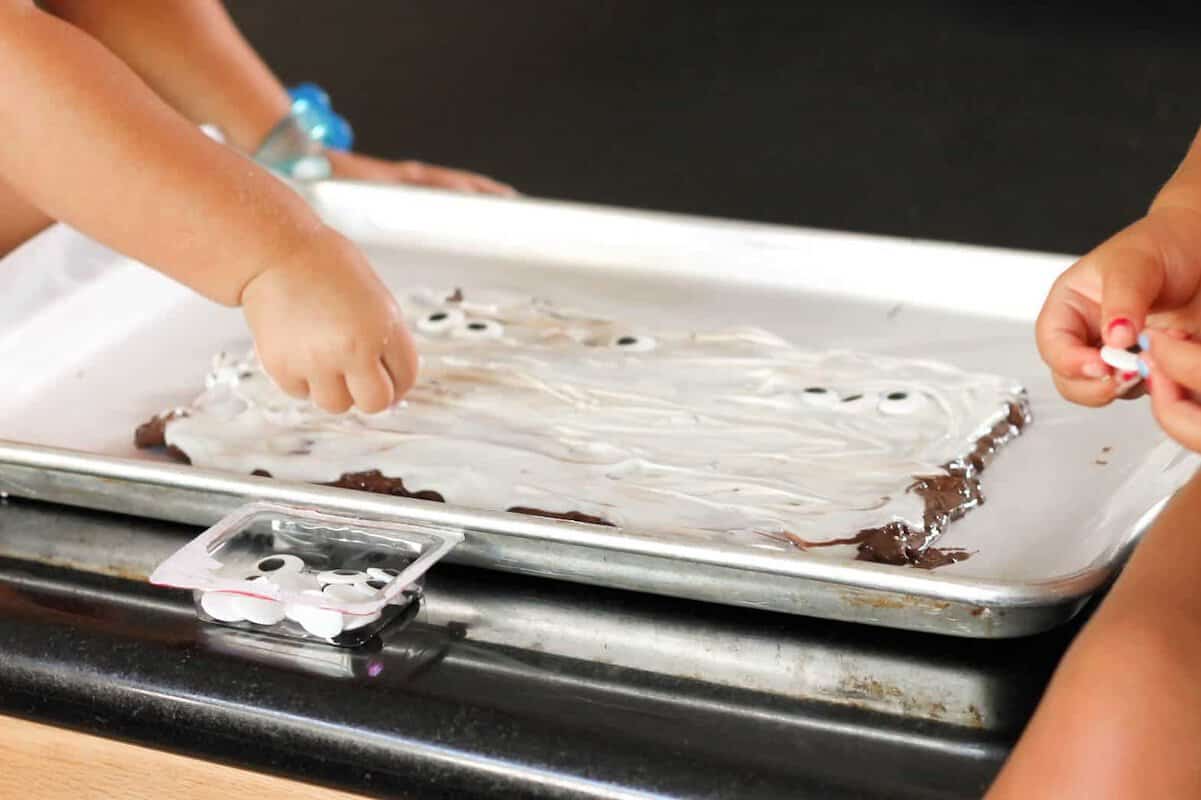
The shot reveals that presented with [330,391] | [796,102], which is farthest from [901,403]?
[796,102]

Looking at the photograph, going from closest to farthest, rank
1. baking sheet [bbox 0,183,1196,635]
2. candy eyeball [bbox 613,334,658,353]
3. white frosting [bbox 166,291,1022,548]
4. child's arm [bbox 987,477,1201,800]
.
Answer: child's arm [bbox 987,477,1201,800] < baking sheet [bbox 0,183,1196,635] < white frosting [bbox 166,291,1022,548] < candy eyeball [bbox 613,334,658,353]

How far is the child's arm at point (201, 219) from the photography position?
0.73m

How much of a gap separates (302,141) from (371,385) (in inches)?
17.5

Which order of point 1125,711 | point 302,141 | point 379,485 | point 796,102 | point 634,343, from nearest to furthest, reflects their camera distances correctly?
point 1125,711, point 379,485, point 634,343, point 302,141, point 796,102

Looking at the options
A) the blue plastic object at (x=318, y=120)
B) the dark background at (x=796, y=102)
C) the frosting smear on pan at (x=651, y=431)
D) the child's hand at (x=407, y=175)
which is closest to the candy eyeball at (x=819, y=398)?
the frosting smear on pan at (x=651, y=431)

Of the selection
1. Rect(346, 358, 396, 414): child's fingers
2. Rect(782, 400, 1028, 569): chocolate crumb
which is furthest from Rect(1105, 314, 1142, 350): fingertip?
Rect(346, 358, 396, 414): child's fingers

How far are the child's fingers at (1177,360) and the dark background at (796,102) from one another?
43.7 inches

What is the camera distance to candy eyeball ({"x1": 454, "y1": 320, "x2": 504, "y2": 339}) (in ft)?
2.91

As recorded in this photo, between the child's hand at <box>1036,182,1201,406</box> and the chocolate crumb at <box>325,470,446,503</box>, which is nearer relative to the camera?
the child's hand at <box>1036,182,1201,406</box>

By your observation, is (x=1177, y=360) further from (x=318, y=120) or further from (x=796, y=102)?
(x=796, y=102)

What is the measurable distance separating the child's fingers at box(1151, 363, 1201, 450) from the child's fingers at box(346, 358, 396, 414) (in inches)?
13.5

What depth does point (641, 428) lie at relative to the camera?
77cm

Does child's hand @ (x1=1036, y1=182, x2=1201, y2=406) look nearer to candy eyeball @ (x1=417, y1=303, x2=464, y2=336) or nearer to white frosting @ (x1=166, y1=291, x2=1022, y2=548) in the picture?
white frosting @ (x1=166, y1=291, x2=1022, y2=548)

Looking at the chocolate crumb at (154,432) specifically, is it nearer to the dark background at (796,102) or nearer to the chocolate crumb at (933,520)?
the chocolate crumb at (933,520)
